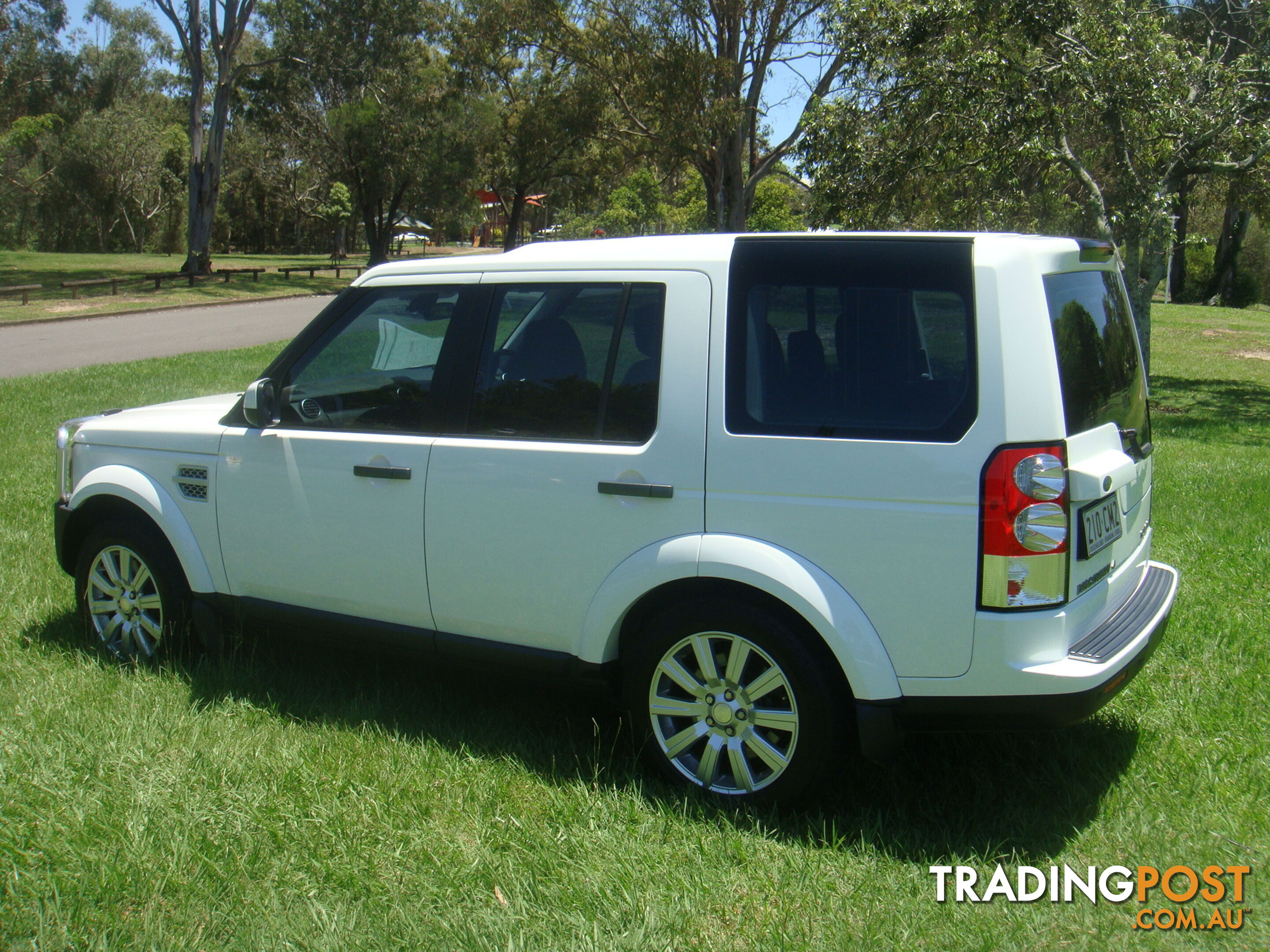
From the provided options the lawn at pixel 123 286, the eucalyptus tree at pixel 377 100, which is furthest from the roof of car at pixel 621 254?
the eucalyptus tree at pixel 377 100

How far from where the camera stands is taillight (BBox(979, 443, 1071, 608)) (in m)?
3.15

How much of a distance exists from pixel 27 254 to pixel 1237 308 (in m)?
52.0

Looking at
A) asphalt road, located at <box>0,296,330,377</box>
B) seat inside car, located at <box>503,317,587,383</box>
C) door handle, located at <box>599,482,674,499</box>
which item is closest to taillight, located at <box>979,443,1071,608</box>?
door handle, located at <box>599,482,674,499</box>

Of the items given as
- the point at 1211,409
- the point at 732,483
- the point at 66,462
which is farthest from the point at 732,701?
the point at 1211,409

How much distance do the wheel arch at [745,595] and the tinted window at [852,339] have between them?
411mm

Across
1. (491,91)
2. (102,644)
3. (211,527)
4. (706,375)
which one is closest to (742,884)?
(706,375)

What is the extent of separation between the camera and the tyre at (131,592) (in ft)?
16.0

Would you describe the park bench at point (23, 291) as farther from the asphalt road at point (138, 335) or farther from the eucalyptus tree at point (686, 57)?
the eucalyptus tree at point (686, 57)

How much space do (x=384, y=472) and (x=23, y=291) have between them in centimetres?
2935

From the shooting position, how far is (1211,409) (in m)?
15.9

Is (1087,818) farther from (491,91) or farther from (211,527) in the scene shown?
(491,91)

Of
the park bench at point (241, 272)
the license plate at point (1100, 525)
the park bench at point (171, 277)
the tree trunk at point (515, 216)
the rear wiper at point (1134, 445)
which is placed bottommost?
the license plate at point (1100, 525)

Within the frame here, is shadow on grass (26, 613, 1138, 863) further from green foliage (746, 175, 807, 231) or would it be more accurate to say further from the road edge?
green foliage (746, 175, 807, 231)

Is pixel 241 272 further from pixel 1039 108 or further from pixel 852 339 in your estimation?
pixel 852 339
